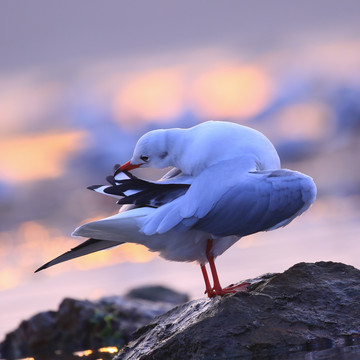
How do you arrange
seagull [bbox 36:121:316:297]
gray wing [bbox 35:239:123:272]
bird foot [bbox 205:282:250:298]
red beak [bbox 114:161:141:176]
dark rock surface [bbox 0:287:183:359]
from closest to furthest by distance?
1. seagull [bbox 36:121:316:297]
2. bird foot [bbox 205:282:250:298]
3. gray wing [bbox 35:239:123:272]
4. red beak [bbox 114:161:141:176]
5. dark rock surface [bbox 0:287:183:359]

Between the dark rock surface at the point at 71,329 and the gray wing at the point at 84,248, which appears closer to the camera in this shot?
the gray wing at the point at 84,248

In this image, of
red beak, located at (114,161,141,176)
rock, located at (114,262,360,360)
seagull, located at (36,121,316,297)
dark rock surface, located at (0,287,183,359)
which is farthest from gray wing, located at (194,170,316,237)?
dark rock surface, located at (0,287,183,359)

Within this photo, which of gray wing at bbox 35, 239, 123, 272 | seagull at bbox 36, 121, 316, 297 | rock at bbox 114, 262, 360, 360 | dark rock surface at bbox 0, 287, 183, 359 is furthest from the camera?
dark rock surface at bbox 0, 287, 183, 359

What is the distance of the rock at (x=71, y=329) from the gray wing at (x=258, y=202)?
85.3 inches

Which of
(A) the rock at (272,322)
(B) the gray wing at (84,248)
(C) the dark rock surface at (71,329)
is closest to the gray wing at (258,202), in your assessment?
(A) the rock at (272,322)

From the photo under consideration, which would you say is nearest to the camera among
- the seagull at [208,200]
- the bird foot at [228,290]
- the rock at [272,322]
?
the rock at [272,322]

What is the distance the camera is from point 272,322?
5.38m

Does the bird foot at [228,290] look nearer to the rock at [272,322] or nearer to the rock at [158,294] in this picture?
the rock at [272,322]

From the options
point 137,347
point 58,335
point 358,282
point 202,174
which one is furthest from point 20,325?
point 358,282

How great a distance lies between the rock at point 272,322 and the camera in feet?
17.2

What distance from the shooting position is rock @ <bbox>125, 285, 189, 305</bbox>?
9172 mm

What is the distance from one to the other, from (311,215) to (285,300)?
6.78 m

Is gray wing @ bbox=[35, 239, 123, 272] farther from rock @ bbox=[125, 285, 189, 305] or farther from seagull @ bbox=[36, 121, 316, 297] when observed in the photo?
rock @ bbox=[125, 285, 189, 305]

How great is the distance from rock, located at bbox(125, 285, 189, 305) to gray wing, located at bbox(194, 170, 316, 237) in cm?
351
